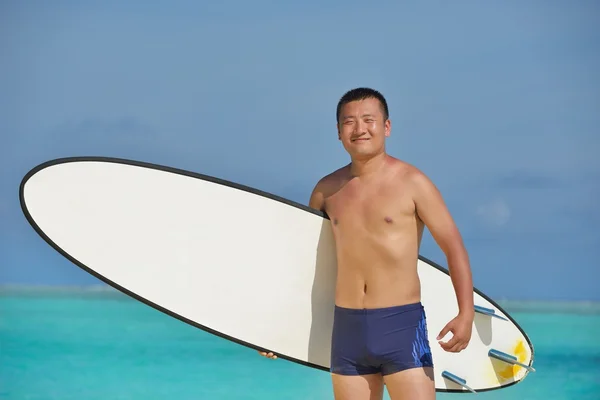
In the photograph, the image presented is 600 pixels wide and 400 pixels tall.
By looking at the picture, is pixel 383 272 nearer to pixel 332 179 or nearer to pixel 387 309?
pixel 387 309

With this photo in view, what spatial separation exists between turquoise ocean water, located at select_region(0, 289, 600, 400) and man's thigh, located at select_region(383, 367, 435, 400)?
4050mm

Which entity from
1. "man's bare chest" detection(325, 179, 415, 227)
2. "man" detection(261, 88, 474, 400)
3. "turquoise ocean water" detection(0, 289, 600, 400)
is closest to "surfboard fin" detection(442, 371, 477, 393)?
"man" detection(261, 88, 474, 400)

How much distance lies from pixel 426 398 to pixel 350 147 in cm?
69

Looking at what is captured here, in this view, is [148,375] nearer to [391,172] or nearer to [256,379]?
[256,379]

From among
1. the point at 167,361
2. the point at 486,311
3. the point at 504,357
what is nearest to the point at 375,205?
the point at 486,311

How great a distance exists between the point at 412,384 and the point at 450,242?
38 centimetres

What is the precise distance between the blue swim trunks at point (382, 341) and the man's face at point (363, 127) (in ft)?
1.40

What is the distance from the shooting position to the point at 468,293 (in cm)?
224

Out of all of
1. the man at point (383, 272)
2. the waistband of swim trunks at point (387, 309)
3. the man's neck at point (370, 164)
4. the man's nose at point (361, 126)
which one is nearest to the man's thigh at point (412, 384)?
the man at point (383, 272)

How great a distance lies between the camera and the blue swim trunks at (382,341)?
2200 mm

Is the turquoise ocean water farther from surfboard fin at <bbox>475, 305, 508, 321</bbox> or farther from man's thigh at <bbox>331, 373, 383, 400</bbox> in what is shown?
man's thigh at <bbox>331, 373, 383, 400</bbox>

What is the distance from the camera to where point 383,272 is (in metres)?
2.22

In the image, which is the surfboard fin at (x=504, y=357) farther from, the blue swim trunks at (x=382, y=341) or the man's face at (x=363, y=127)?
the man's face at (x=363, y=127)

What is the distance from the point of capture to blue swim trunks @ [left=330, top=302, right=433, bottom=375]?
2.20m
